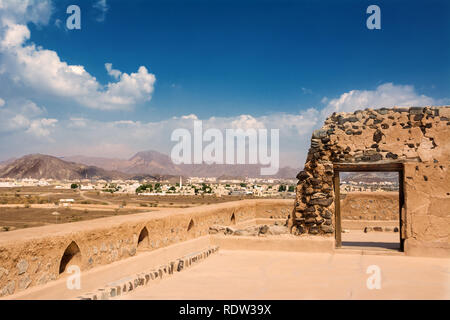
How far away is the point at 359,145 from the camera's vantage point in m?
10.1

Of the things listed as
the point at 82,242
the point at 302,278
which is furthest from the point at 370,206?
the point at 82,242

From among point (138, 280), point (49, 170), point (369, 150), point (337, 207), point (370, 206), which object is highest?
point (49, 170)

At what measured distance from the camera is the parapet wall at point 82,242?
4.67m

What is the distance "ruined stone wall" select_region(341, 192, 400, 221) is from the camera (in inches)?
626

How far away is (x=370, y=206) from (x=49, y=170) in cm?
12061

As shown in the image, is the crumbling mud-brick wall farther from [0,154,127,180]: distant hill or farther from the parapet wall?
[0,154,127,180]: distant hill

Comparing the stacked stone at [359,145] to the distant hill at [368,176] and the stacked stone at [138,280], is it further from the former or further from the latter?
the distant hill at [368,176]

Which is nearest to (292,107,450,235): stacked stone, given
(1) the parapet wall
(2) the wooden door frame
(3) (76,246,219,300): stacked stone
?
(2) the wooden door frame

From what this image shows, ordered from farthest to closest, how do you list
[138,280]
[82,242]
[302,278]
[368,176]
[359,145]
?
[368,176] → [359,145] → [302,278] → [138,280] → [82,242]

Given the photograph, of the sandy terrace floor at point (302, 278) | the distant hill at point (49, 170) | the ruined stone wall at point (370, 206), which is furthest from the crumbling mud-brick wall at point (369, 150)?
the distant hill at point (49, 170)

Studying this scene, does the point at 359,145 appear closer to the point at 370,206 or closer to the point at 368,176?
the point at 370,206

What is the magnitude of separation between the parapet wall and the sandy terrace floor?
0.83 metres

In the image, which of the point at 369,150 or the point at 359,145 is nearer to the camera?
the point at 369,150
